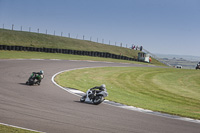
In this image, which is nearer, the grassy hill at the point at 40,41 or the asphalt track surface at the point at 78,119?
the asphalt track surface at the point at 78,119

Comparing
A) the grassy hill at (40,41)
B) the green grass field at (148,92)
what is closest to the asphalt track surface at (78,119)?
the green grass field at (148,92)

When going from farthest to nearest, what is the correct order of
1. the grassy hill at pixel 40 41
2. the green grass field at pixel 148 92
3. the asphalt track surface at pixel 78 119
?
1. the grassy hill at pixel 40 41
2. the green grass field at pixel 148 92
3. the asphalt track surface at pixel 78 119

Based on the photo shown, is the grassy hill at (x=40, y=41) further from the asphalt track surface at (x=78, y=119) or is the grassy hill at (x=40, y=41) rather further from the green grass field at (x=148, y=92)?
the asphalt track surface at (x=78, y=119)

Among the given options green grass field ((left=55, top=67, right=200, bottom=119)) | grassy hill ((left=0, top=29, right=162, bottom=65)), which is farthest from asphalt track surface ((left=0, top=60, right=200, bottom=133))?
grassy hill ((left=0, top=29, right=162, bottom=65))

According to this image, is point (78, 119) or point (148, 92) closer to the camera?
point (78, 119)

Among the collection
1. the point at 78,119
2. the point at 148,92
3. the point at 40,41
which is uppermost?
the point at 40,41

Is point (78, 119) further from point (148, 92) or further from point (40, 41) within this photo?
point (40, 41)

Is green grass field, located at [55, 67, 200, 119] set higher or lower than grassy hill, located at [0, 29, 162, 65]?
lower

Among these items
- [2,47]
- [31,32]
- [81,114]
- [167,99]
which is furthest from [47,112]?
[31,32]

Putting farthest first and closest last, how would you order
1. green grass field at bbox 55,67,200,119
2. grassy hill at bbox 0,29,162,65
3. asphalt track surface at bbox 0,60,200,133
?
grassy hill at bbox 0,29,162,65 < green grass field at bbox 55,67,200,119 < asphalt track surface at bbox 0,60,200,133

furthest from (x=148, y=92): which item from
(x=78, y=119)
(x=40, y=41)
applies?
(x=40, y=41)

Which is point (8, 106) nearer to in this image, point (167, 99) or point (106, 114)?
point (106, 114)

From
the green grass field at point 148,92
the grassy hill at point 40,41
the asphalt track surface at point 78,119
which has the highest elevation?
the grassy hill at point 40,41

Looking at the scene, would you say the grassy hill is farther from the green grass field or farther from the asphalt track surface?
the asphalt track surface
